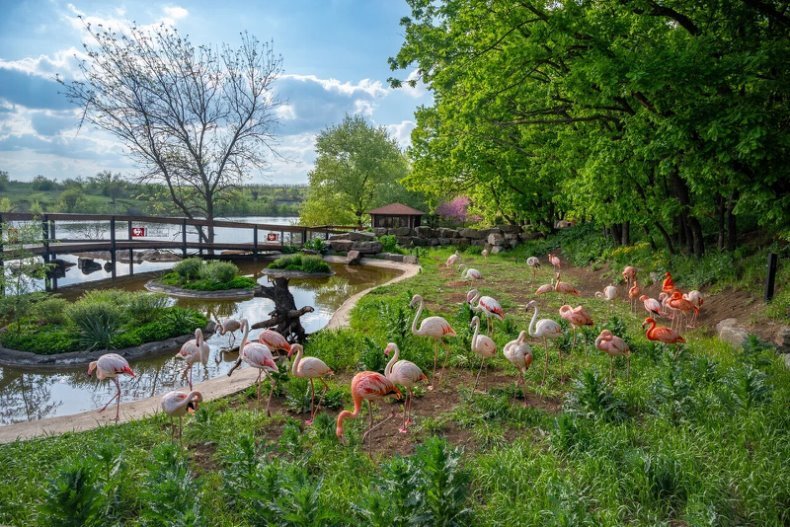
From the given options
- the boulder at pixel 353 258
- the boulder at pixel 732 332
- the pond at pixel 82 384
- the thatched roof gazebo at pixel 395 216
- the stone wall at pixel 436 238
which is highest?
the thatched roof gazebo at pixel 395 216

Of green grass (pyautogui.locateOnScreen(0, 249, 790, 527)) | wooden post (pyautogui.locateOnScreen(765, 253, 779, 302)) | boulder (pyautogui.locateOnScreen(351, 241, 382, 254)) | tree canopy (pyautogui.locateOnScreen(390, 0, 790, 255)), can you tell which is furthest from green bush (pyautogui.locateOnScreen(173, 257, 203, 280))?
wooden post (pyautogui.locateOnScreen(765, 253, 779, 302))

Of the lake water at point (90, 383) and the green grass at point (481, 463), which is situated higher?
the green grass at point (481, 463)

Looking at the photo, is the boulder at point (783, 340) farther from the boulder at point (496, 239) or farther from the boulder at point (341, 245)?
the boulder at point (341, 245)

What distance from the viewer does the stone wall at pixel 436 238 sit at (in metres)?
21.8

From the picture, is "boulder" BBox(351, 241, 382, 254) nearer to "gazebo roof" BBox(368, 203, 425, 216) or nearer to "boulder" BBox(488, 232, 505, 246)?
"boulder" BBox(488, 232, 505, 246)

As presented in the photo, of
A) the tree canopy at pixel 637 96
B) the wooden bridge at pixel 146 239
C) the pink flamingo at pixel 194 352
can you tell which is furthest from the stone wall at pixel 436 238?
the pink flamingo at pixel 194 352

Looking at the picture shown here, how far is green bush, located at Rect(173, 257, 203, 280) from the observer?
15.4 meters

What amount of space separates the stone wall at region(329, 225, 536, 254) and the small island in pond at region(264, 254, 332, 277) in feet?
9.24

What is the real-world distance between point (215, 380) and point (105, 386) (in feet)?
6.15

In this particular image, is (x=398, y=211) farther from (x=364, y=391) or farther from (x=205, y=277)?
(x=364, y=391)

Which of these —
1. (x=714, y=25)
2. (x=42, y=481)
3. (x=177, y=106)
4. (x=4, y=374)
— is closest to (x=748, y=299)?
(x=714, y=25)

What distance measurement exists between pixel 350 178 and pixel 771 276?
93.8 ft

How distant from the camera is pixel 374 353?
633 cm

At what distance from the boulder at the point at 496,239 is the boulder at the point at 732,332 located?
47.3ft
